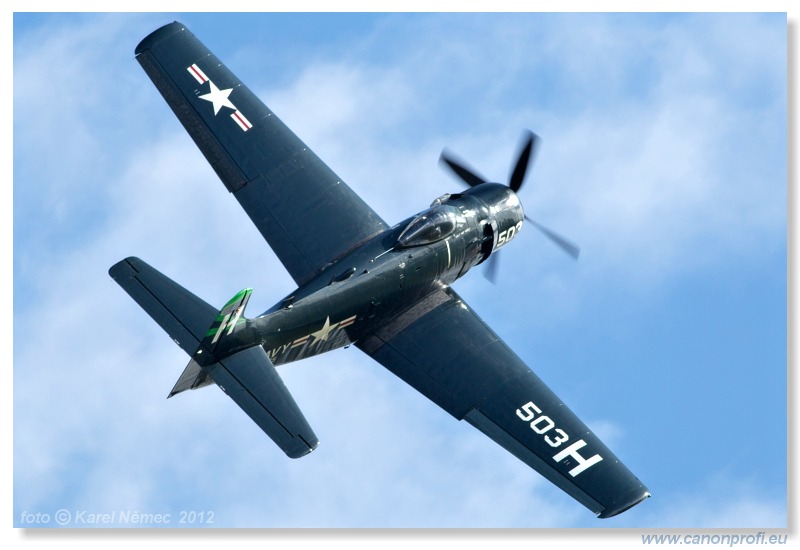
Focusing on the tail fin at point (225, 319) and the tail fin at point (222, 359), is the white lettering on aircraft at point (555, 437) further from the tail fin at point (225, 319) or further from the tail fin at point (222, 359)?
the tail fin at point (225, 319)

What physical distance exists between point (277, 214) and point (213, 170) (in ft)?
6.60

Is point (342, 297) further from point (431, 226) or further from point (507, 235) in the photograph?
point (507, 235)

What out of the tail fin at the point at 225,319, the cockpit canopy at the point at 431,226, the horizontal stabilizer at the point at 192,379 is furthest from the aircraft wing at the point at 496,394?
the horizontal stabilizer at the point at 192,379

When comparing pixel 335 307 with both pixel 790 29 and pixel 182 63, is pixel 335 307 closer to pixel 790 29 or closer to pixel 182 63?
pixel 182 63

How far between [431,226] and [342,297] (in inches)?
99.0

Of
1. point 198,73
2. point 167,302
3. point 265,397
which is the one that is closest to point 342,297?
point 265,397

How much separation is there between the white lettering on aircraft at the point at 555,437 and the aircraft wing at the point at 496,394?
0.7 inches

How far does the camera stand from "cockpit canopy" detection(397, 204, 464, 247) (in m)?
31.6

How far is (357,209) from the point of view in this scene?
3297cm

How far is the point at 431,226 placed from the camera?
3172 cm

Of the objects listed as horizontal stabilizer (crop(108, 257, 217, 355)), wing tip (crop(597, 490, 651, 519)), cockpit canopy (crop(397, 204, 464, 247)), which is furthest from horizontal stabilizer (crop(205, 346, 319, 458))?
wing tip (crop(597, 490, 651, 519))

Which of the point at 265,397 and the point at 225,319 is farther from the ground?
the point at 225,319

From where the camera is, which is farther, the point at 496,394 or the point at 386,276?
the point at 386,276

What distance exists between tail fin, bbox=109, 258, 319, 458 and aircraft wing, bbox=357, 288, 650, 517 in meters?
3.44
